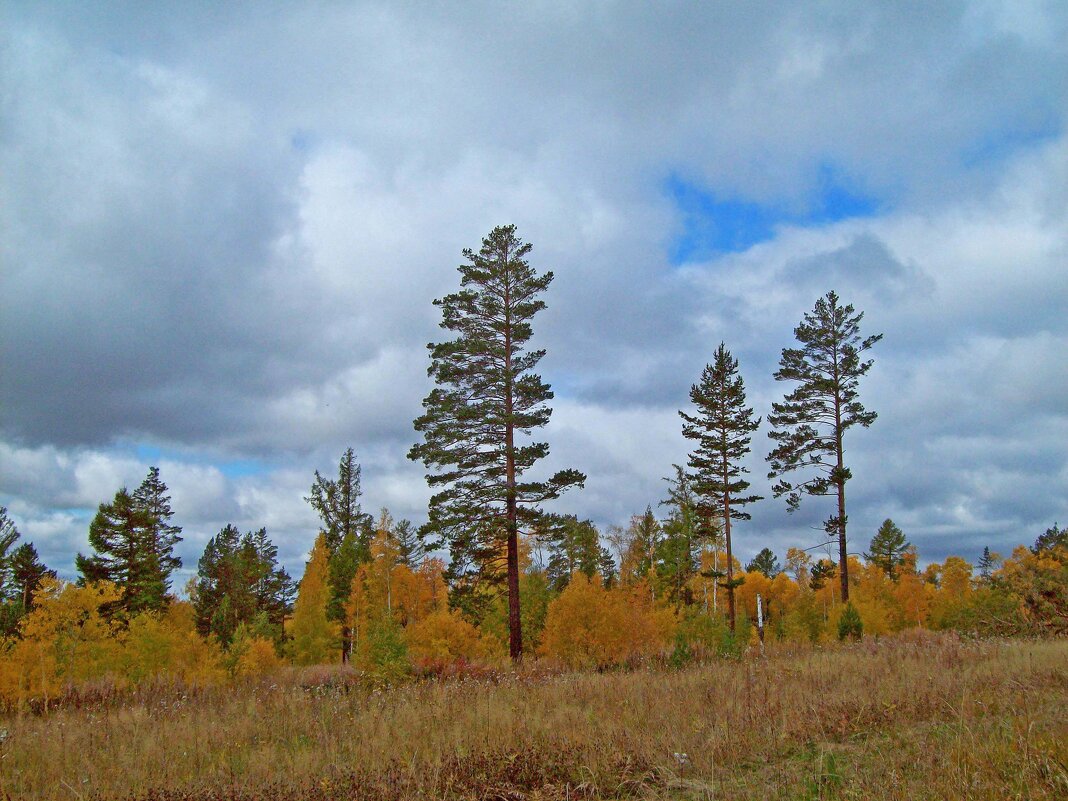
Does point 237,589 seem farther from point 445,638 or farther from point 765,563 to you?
point 765,563

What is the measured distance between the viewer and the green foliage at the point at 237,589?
4134cm

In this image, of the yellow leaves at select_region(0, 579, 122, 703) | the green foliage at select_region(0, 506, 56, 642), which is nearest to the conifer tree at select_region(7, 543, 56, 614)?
the green foliage at select_region(0, 506, 56, 642)

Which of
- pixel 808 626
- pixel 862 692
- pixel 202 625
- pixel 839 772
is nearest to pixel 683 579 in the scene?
pixel 808 626

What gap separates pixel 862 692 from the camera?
379 inches

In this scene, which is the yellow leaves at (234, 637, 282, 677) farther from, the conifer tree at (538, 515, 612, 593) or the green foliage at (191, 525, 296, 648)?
the conifer tree at (538, 515, 612, 593)

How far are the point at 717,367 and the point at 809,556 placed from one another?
6214 centimetres

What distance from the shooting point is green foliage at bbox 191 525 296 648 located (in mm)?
41344

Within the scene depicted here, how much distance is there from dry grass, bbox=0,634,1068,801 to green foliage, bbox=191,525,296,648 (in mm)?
28506

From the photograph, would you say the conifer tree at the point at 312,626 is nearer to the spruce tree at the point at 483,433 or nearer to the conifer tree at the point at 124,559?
the conifer tree at the point at 124,559

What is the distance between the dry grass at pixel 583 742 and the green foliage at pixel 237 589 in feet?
93.5

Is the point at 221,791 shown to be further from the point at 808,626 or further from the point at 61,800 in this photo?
the point at 808,626

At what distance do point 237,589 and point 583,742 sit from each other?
41.9 meters

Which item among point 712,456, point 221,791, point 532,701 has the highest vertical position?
point 712,456

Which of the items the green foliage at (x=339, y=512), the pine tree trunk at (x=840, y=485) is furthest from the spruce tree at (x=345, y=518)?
the pine tree trunk at (x=840, y=485)
